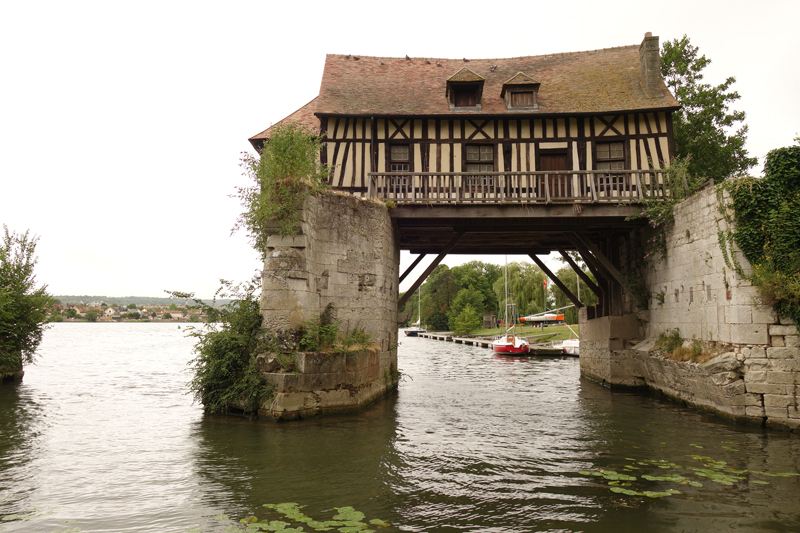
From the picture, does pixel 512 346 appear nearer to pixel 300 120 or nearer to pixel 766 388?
pixel 300 120

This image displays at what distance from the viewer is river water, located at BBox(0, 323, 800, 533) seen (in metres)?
4.16

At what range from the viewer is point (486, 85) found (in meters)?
14.5

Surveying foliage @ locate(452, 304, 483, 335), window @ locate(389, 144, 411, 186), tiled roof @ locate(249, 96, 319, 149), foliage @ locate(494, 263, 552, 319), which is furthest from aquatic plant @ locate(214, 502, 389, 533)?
foliage @ locate(452, 304, 483, 335)

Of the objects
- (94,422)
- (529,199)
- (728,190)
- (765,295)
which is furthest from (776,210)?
(94,422)

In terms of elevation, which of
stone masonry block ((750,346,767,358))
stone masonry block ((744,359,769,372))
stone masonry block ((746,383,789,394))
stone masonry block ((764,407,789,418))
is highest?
stone masonry block ((750,346,767,358))

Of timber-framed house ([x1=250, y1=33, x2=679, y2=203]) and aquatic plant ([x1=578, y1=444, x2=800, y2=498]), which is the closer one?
aquatic plant ([x1=578, y1=444, x2=800, y2=498])

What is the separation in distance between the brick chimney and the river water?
7.89m

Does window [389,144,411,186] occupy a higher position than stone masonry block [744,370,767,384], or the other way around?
window [389,144,411,186]

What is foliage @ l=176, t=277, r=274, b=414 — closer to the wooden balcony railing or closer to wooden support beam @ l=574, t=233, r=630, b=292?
the wooden balcony railing

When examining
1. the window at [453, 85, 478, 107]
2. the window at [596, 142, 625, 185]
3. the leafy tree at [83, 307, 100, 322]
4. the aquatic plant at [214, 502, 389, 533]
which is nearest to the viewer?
the aquatic plant at [214, 502, 389, 533]

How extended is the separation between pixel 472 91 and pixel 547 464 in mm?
10073

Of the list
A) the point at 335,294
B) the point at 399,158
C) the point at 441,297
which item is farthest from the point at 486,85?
the point at 441,297

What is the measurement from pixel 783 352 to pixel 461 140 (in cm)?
823

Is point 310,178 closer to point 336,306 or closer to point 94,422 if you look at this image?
point 336,306
